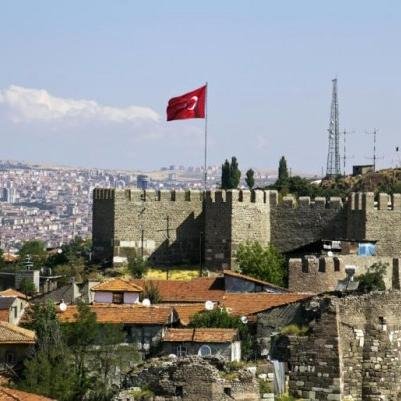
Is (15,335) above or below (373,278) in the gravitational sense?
below

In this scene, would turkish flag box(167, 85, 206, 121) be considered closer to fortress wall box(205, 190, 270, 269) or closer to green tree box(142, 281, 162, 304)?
fortress wall box(205, 190, 270, 269)

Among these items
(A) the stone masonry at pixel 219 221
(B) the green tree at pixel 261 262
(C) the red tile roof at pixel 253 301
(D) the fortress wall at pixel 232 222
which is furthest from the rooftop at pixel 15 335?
(D) the fortress wall at pixel 232 222

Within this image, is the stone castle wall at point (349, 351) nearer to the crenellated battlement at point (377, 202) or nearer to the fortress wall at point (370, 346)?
the fortress wall at point (370, 346)

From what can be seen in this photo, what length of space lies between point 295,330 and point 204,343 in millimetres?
2609

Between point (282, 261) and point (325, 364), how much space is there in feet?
70.3

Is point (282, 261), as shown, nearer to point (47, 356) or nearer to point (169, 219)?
point (169, 219)

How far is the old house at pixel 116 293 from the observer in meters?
43.0

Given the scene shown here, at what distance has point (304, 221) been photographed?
57750mm

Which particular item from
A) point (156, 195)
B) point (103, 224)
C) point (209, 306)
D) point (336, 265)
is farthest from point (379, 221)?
point (209, 306)

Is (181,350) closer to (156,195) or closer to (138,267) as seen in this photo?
(138,267)

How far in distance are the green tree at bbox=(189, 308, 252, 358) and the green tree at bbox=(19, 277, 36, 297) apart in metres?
15.6

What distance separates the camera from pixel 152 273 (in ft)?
184

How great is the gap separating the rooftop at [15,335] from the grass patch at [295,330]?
673cm

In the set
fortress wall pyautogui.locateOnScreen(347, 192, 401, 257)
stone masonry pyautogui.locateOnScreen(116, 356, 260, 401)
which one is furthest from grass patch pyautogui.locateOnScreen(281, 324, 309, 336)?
fortress wall pyautogui.locateOnScreen(347, 192, 401, 257)
